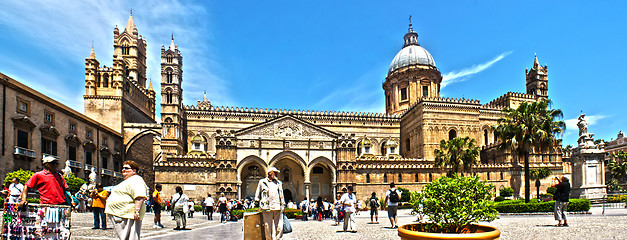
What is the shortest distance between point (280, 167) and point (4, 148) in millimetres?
23458

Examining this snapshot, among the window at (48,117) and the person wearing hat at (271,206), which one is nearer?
the person wearing hat at (271,206)

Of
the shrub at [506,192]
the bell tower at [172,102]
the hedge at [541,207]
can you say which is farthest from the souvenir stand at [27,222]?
the shrub at [506,192]

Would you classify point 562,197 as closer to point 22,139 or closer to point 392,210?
point 392,210

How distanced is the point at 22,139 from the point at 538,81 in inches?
2238

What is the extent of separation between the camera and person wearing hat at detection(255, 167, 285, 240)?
798 centimetres

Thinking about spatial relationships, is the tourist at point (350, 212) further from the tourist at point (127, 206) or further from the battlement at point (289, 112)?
the battlement at point (289, 112)

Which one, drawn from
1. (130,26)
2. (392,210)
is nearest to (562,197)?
(392,210)

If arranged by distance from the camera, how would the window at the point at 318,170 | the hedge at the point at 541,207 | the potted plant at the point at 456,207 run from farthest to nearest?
1. the window at the point at 318,170
2. the hedge at the point at 541,207
3. the potted plant at the point at 456,207

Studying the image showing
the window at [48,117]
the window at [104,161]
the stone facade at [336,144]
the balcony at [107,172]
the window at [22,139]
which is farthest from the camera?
the stone facade at [336,144]

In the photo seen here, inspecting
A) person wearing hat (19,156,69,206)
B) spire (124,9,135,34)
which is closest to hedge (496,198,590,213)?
person wearing hat (19,156,69,206)

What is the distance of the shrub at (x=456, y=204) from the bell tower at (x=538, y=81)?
188ft

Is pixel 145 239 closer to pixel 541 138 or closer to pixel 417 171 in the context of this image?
pixel 541 138

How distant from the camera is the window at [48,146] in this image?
98.5 ft

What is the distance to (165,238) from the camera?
10898 millimetres
